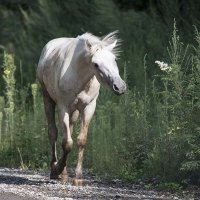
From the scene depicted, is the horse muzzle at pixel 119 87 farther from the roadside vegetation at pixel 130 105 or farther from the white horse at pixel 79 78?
the roadside vegetation at pixel 130 105

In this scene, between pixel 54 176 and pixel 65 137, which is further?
pixel 54 176

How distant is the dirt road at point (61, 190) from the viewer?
1000cm

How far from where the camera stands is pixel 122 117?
518 inches

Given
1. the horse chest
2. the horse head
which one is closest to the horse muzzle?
the horse head

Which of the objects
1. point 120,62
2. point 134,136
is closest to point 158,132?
point 134,136

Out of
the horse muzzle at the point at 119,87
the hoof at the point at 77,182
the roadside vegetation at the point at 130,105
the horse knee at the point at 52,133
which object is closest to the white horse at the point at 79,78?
the hoof at the point at 77,182

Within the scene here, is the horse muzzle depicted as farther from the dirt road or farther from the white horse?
the dirt road

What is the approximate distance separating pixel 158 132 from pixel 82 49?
67.9 inches

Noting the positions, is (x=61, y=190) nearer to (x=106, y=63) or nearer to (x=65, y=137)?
(x=65, y=137)

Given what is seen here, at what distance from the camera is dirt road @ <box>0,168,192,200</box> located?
32.8 feet

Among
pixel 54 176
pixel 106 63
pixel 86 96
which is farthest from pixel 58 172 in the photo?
pixel 106 63

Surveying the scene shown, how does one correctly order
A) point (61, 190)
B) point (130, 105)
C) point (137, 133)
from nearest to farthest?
point (61, 190)
point (137, 133)
point (130, 105)

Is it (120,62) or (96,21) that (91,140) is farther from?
(96,21)

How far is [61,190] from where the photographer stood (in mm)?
10727
